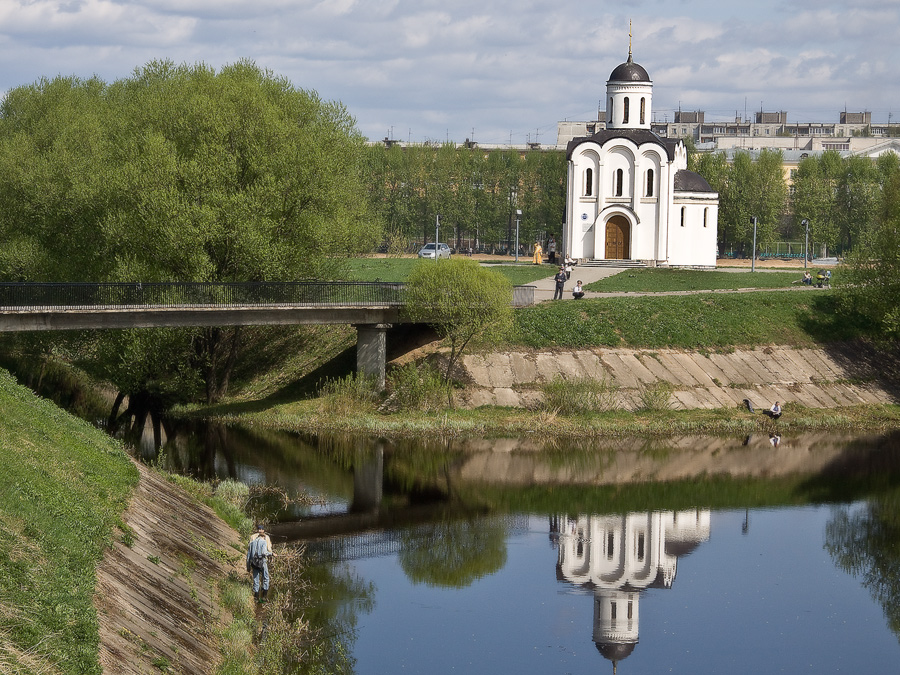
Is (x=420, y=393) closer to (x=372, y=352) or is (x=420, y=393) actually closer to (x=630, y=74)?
(x=372, y=352)

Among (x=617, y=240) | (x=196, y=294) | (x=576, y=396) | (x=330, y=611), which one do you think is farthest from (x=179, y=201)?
(x=617, y=240)

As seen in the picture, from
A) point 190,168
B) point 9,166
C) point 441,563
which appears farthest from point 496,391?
point 9,166

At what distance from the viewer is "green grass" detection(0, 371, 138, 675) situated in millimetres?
14500

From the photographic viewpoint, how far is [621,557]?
29219 millimetres

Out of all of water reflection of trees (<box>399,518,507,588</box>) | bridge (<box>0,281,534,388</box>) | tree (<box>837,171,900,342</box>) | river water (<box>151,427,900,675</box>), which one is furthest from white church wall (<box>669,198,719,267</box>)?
water reflection of trees (<box>399,518,507,588</box>)

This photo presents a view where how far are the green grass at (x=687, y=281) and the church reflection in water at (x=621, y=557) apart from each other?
28858mm

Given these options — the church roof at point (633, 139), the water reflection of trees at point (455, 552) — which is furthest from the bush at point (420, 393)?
the church roof at point (633, 139)

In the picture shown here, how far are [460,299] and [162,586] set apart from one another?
25.5 meters

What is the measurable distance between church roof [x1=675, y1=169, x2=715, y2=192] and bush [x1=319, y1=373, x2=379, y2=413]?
3845cm

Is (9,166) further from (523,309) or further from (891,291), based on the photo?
(891,291)

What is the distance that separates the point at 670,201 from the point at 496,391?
108 feet

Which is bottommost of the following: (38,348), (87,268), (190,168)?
(38,348)

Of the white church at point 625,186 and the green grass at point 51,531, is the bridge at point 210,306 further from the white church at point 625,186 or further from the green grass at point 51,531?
the white church at point 625,186

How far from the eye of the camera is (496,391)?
46469 mm
